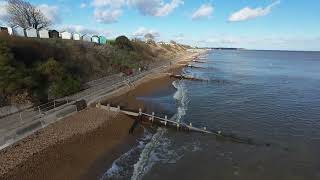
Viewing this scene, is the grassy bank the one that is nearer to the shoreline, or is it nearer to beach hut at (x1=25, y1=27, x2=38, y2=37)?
the shoreline

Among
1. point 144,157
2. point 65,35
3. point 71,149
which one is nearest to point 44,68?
point 71,149

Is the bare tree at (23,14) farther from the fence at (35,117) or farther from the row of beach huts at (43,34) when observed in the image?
the fence at (35,117)

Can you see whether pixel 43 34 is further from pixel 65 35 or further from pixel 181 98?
pixel 181 98

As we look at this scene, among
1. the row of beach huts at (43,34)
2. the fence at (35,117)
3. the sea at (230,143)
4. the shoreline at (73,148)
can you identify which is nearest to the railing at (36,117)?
the fence at (35,117)

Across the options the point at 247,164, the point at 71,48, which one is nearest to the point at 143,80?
the point at 71,48

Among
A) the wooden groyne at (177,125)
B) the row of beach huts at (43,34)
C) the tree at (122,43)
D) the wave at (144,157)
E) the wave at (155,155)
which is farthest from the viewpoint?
the tree at (122,43)

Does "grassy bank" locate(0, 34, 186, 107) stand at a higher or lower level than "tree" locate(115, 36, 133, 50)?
lower

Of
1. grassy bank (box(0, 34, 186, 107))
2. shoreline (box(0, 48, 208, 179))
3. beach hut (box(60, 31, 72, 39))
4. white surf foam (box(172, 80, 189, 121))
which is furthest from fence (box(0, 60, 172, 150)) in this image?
beach hut (box(60, 31, 72, 39))

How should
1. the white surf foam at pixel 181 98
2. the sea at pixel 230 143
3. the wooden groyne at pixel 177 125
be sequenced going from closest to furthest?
the sea at pixel 230 143
the wooden groyne at pixel 177 125
the white surf foam at pixel 181 98
